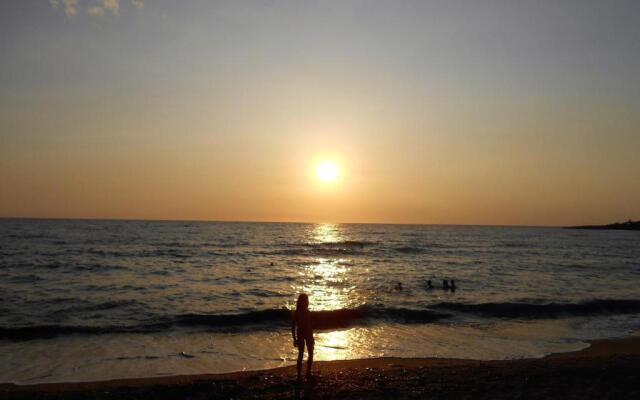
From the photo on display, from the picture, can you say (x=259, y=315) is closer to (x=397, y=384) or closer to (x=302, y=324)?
(x=302, y=324)

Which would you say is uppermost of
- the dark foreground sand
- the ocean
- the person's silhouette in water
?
the person's silhouette in water

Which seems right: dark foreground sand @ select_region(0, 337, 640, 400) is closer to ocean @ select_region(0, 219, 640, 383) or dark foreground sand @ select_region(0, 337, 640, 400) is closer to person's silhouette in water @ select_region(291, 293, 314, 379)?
person's silhouette in water @ select_region(291, 293, 314, 379)

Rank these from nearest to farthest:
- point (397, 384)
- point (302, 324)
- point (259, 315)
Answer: point (397, 384)
point (302, 324)
point (259, 315)

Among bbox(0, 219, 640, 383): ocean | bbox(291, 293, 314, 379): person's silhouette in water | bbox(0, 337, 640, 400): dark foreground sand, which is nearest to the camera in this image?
bbox(0, 337, 640, 400): dark foreground sand

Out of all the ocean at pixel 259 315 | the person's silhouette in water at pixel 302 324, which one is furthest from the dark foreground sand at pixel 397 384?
the ocean at pixel 259 315

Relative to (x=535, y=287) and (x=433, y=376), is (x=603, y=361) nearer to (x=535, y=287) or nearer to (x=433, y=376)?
(x=433, y=376)

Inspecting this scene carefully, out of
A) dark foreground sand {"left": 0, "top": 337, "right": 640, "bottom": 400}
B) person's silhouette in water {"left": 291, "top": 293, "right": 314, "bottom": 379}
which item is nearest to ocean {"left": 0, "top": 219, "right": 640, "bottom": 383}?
dark foreground sand {"left": 0, "top": 337, "right": 640, "bottom": 400}

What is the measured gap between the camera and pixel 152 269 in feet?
123

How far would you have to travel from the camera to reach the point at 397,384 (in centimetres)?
1047

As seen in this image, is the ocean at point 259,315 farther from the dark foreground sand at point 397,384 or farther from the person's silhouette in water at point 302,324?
the person's silhouette in water at point 302,324

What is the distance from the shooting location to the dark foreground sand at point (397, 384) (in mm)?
9711

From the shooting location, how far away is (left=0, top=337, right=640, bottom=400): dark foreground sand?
9711 millimetres

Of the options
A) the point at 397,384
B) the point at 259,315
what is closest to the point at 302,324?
the point at 397,384

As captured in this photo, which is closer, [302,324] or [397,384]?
[397,384]
